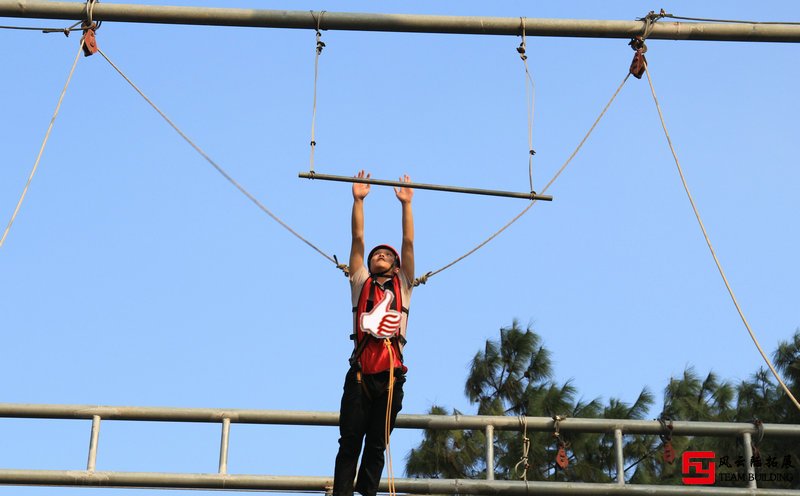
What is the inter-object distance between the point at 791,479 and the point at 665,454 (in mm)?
6426

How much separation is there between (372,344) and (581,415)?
11069mm

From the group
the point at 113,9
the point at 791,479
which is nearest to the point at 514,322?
the point at 791,479

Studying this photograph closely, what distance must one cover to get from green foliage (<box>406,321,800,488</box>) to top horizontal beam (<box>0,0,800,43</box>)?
22.5 feet

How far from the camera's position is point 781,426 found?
34.7 ft

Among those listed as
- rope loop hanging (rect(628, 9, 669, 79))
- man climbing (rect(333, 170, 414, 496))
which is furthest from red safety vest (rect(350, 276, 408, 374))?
rope loop hanging (rect(628, 9, 669, 79))

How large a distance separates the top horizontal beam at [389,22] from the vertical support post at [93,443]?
116 inches

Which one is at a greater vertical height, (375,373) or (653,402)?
(653,402)

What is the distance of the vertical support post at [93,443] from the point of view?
998 cm

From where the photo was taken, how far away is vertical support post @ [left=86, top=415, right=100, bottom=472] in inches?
393

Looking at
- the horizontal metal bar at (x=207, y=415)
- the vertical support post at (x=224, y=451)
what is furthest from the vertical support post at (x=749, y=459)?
the vertical support post at (x=224, y=451)

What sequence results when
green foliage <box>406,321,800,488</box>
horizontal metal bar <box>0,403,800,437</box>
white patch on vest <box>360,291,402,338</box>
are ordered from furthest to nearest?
green foliage <box>406,321,800,488</box> < horizontal metal bar <box>0,403,800,437</box> < white patch on vest <box>360,291,402,338</box>

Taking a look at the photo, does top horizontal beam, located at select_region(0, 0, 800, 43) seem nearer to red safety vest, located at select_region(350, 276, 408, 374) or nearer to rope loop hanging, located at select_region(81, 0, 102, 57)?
rope loop hanging, located at select_region(81, 0, 102, 57)

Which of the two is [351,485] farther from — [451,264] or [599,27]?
[599,27]

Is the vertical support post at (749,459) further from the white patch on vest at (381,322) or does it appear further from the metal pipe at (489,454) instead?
the white patch on vest at (381,322)
